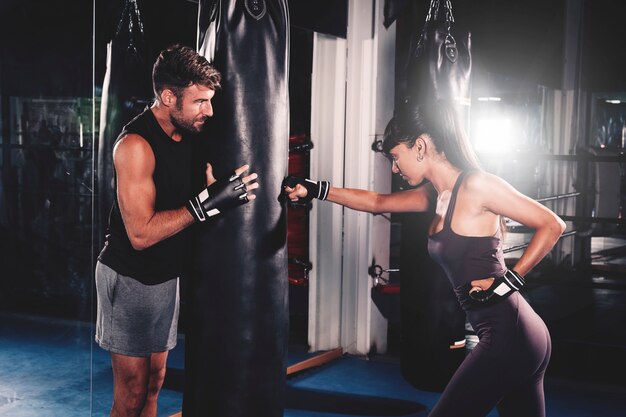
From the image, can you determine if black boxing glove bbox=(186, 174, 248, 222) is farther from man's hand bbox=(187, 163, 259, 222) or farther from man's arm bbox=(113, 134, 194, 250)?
man's arm bbox=(113, 134, 194, 250)

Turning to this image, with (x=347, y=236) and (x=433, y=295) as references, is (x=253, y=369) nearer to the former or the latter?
(x=433, y=295)

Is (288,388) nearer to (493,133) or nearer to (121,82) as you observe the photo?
(121,82)

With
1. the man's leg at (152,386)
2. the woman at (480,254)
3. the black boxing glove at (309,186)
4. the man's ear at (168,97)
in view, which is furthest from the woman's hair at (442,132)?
the man's leg at (152,386)

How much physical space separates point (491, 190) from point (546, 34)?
6497mm

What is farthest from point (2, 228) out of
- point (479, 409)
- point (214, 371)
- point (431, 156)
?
point (479, 409)

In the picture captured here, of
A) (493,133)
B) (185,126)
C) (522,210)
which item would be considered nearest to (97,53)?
(185,126)

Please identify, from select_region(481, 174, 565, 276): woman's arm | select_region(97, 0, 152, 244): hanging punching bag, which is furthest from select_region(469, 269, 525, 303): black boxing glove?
select_region(97, 0, 152, 244): hanging punching bag

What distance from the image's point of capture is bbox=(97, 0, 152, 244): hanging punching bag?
4023 millimetres

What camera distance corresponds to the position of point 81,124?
13.2 ft

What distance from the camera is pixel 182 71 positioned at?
87.6 inches

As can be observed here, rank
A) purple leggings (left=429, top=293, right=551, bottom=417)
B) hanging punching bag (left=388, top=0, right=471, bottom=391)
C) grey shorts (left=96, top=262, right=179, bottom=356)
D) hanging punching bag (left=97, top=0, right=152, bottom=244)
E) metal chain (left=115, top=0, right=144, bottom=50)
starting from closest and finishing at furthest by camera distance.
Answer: purple leggings (left=429, top=293, right=551, bottom=417) < grey shorts (left=96, top=262, right=179, bottom=356) < hanging punching bag (left=388, top=0, right=471, bottom=391) < metal chain (left=115, top=0, right=144, bottom=50) < hanging punching bag (left=97, top=0, right=152, bottom=244)

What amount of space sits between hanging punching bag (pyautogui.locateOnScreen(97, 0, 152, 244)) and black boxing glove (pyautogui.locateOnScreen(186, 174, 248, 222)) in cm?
207

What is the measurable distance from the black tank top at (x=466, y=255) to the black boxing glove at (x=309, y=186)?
509mm

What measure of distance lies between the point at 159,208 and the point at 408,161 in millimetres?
874
